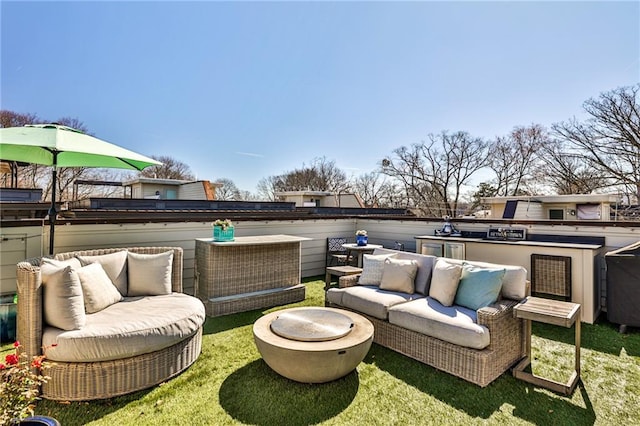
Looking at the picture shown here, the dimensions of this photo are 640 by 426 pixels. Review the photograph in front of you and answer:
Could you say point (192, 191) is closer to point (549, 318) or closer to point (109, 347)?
point (109, 347)

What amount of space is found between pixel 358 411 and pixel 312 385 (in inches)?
17.1

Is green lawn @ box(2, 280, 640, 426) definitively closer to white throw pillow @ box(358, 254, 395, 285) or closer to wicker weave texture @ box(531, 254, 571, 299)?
white throw pillow @ box(358, 254, 395, 285)

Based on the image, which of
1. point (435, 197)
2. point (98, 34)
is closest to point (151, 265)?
point (98, 34)

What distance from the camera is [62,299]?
7.80 feet

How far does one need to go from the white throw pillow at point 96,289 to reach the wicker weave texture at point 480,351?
2735 mm

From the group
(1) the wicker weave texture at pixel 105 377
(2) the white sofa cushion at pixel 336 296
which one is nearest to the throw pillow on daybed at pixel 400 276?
(2) the white sofa cushion at pixel 336 296

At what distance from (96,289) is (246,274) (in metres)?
1.99

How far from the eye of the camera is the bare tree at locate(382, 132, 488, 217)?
20.6m

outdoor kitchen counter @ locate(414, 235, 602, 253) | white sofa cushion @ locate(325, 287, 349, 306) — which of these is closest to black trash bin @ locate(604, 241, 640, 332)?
outdoor kitchen counter @ locate(414, 235, 602, 253)

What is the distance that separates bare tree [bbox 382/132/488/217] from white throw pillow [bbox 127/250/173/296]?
743 inches

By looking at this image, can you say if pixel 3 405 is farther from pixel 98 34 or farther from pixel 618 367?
pixel 98 34

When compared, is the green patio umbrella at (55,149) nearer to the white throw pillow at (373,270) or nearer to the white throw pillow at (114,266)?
the white throw pillow at (114,266)

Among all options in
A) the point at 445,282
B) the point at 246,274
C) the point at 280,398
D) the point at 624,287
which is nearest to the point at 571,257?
the point at 624,287

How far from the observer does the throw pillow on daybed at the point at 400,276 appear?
362 cm
